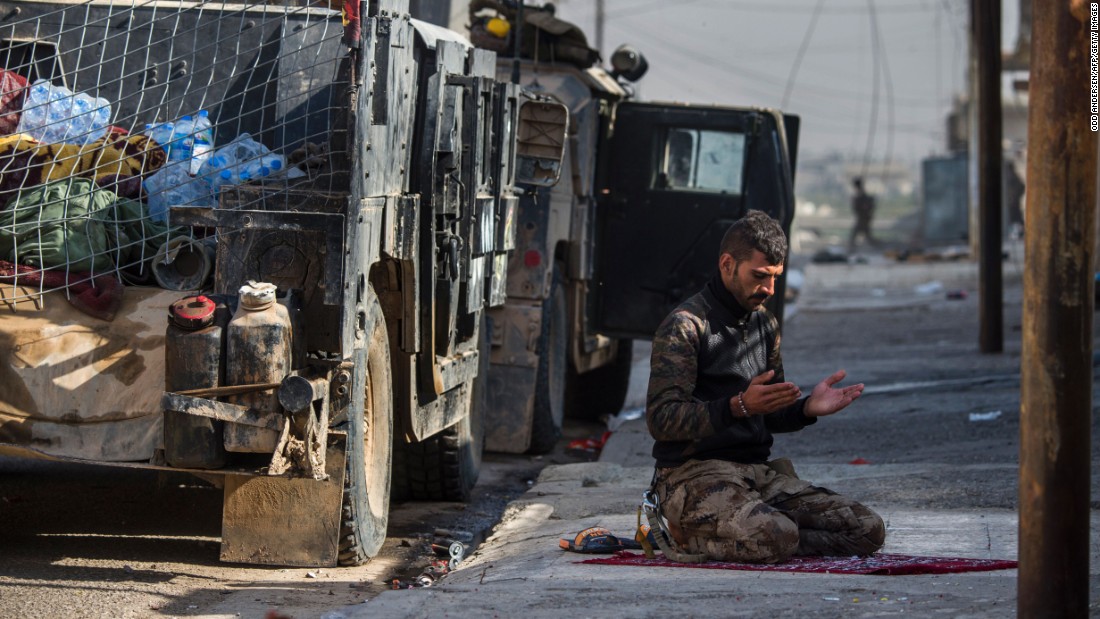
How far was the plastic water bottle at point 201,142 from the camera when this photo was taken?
6086 mm

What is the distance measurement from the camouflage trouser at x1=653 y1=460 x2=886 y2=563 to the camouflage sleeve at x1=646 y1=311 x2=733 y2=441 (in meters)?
0.21

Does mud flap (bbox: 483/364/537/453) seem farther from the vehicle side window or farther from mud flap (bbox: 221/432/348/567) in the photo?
mud flap (bbox: 221/432/348/567)

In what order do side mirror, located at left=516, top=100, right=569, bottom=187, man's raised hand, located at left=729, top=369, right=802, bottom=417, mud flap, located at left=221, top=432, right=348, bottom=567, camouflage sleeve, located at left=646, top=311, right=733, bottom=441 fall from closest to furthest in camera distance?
man's raised hand, located at left=729, top=369, right=802, bottom=417
camouflage sleeve, located at left=646, top=311, right=733, bottom=441
mud flap, located at left=221, top=432, right=348, bottom=567
side mirror, located at left=516, top=100, right=569, bottom=187

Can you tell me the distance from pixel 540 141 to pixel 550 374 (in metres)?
2.28

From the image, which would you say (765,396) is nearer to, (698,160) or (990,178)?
(698,160)

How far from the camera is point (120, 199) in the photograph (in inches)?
235

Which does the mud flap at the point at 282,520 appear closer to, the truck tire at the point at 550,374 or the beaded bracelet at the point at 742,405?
the beaded bracelet at the point at 742,405

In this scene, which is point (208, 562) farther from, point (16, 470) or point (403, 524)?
point (16, 470)

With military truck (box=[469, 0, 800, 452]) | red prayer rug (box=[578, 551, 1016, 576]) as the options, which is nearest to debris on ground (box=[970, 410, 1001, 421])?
military truck (box=[469, 0, 800, 452])

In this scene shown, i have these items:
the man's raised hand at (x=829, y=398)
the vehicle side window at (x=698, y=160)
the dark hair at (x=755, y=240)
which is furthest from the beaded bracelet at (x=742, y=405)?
the vehicle side window at (x=698, y=160)

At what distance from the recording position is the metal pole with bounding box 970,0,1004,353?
13.8 m

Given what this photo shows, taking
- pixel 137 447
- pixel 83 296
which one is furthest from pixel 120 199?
pixel 137 447

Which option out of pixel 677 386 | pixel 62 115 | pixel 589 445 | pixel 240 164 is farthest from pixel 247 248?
pixel 589 445

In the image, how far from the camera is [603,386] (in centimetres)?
1176
